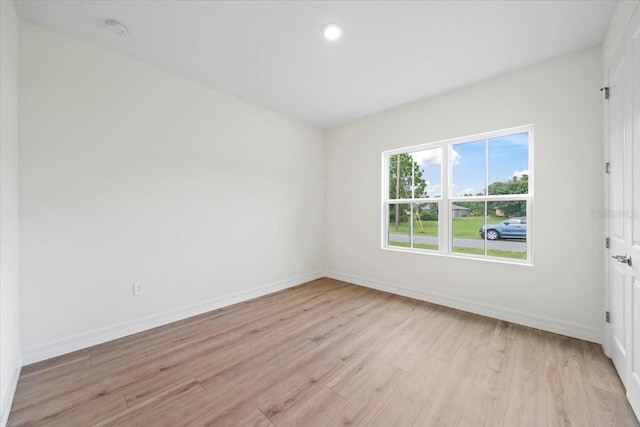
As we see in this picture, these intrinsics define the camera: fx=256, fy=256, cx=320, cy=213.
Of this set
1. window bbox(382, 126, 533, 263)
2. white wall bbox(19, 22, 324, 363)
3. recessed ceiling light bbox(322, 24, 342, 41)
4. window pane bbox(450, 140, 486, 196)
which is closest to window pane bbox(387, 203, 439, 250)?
window bbox(382, 126, 533, 263)

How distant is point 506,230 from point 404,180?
149 centimetres

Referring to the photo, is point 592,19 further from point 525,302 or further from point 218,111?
point 218,111

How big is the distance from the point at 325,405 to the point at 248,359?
84cm

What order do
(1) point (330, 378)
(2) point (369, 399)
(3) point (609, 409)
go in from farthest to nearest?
(1) point (330, 378) → (2) point (369, 399) → (3) point (609, 409)

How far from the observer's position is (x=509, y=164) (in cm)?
300

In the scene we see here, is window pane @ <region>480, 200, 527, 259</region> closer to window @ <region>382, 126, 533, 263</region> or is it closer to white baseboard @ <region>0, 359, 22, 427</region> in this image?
window @ <region>382, 126, 533, 263</region>

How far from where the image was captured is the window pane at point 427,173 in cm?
360

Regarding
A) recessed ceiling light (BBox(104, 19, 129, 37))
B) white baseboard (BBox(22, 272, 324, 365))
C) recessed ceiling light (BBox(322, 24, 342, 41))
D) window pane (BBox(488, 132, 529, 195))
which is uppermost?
recessed ceiling light (BBox(322, 24, 342, 41))

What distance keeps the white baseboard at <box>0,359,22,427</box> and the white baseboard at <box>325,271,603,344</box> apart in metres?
3.78

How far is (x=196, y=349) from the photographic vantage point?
2352 mm

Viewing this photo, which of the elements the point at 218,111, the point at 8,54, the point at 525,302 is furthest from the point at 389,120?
the point at 8,54

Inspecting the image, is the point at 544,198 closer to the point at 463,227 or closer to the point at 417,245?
the point at 463,227

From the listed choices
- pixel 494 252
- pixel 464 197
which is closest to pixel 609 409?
pixel 494 252

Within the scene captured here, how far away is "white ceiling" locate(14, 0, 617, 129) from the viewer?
1.99m
